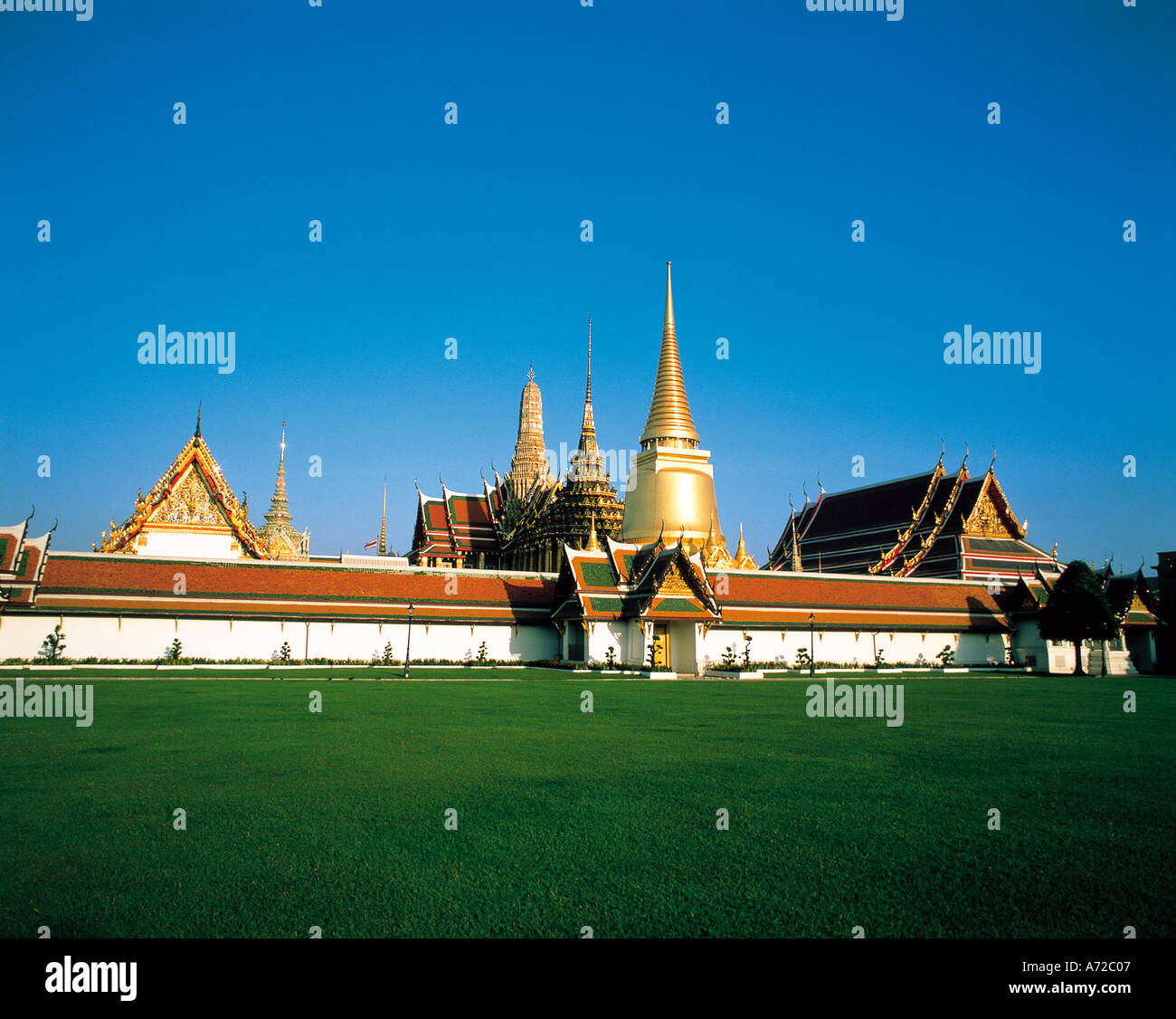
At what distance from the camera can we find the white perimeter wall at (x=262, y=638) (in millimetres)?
37906

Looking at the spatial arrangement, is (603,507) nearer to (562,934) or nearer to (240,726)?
(240,726)

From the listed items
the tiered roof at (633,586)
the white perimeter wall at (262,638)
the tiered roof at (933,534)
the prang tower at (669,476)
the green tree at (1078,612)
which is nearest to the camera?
the white perimeter wall at (262,638)

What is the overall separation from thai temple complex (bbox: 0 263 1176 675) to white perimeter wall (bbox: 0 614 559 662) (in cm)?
7

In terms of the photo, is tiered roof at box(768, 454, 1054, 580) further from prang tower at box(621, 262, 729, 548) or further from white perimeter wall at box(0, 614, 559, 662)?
white perimeter wall at box(0, 614, 559, 662)

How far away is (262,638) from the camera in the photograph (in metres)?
42.2

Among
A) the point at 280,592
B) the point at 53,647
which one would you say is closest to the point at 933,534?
the point at 280,592

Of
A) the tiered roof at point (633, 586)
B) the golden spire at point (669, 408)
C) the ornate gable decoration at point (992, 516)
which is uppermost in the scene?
the golden spire at point (669, 408)

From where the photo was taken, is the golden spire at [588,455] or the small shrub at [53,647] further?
the golden spire at [588,455]

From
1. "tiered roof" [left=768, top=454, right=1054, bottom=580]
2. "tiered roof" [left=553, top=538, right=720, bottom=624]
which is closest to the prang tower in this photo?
"tiered roof" [left=768, top=454, right=1054, bottom=580]

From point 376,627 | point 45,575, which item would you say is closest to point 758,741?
point 376,627

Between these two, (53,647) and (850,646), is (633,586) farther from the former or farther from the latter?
(53,647)

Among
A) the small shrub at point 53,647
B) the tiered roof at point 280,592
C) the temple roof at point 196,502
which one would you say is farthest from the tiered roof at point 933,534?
the small shrub at point 53,647

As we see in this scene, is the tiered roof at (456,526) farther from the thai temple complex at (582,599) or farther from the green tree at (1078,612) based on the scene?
the green tree at (1078,612)

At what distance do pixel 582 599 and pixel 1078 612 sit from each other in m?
26.7
